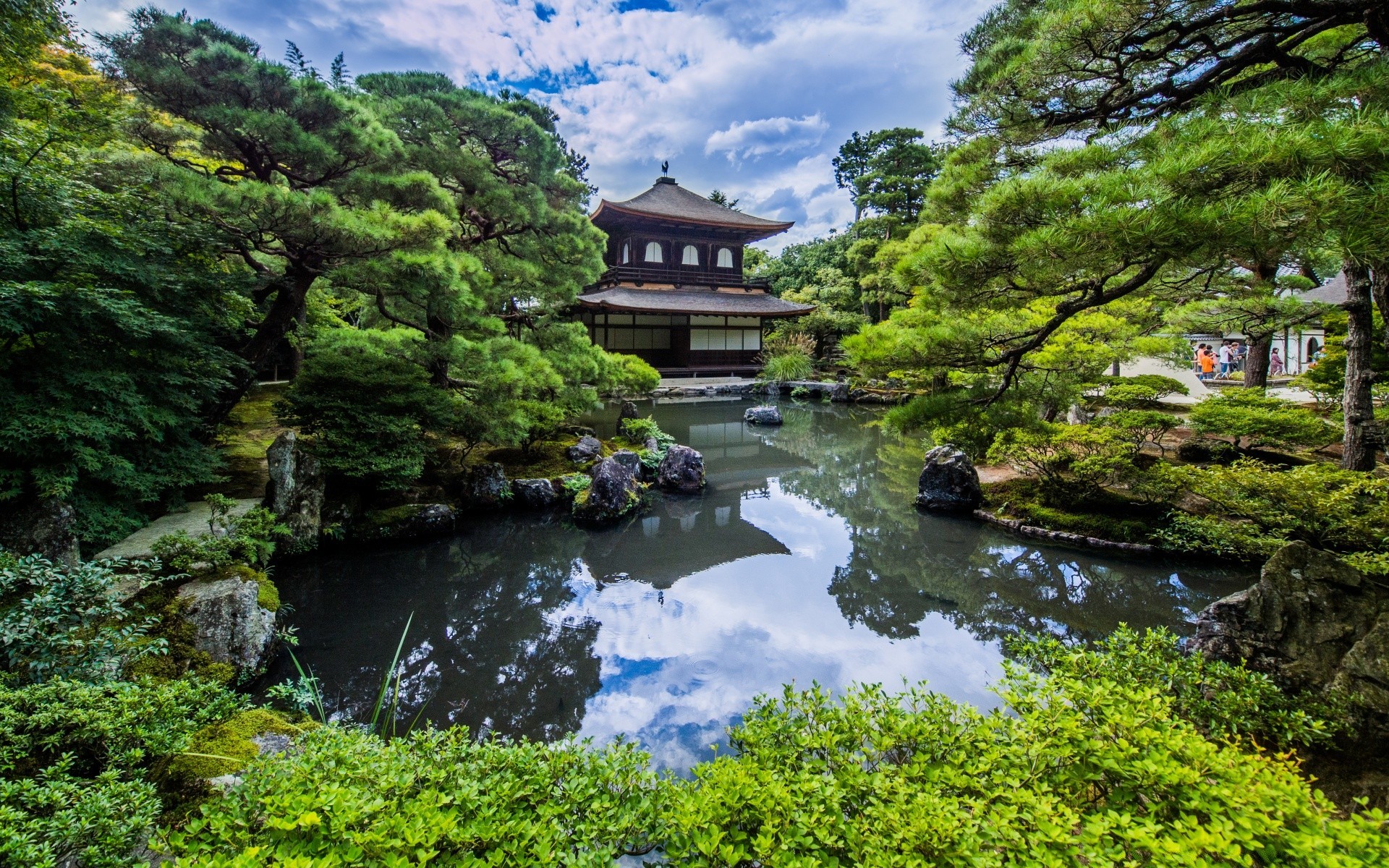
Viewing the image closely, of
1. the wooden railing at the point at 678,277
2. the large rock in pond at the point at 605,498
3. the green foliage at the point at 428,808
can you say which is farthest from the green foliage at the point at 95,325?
the wooden railing at the point at 678,277

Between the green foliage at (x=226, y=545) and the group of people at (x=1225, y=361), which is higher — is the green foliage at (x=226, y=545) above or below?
below

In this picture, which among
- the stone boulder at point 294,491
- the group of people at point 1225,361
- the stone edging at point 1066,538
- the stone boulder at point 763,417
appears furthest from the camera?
the group of people at point 1225,361

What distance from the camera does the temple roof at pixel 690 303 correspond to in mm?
17609

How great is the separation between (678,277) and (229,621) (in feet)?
60.2

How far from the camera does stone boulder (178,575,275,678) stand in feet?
10.6

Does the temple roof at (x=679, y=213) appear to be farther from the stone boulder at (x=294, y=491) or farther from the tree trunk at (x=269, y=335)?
the stone boulder at (x=294, y=491)

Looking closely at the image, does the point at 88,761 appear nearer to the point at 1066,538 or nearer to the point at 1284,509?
the point at 1284,509

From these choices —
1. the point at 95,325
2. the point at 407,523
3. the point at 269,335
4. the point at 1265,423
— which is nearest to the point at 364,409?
the point at 407,523

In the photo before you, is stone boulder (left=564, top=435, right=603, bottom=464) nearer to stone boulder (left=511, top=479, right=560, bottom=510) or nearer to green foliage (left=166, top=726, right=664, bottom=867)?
stone boulder (left=511, top=479, right=560, bottom=510)

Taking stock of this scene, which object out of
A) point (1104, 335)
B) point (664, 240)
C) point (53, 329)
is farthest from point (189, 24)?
point (664, 240)

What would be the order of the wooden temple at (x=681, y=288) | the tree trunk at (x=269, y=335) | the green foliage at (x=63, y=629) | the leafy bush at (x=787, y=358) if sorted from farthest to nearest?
1. the leafy bush at (x=787, y=358)
2. the wooden temple at (x=681, y=288)
3. the tree trunk at (x=269, y=335)
4. the green foliage at (x=63, y=629)

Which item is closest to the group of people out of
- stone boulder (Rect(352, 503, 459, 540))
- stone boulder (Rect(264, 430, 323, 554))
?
stone boulder (Rect(352, 503, 459, 540))

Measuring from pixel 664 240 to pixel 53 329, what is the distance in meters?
17.8

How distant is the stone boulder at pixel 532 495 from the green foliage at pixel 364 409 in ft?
4.52
